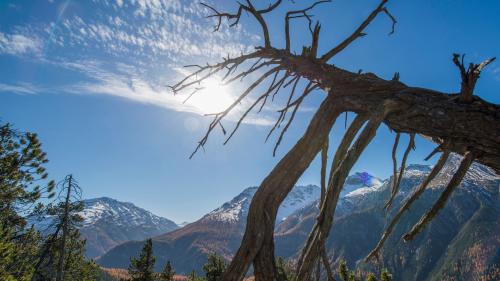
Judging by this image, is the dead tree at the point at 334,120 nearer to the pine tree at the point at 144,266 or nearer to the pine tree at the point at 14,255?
the pine tree at the point at 14,255

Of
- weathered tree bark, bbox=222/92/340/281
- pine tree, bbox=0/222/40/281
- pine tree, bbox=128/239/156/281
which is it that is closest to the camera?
weathered tree bark, bbox=222/92/340/281

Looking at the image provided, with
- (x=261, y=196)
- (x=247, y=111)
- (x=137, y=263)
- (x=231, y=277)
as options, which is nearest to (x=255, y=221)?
(x=261, y=196)

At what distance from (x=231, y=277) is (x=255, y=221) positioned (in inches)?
17.3

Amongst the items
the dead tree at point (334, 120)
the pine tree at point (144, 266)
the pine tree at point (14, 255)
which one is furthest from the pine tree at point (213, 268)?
the dead tree at point (334, 120)

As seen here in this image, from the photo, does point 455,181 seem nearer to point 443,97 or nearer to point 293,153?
point 443,97

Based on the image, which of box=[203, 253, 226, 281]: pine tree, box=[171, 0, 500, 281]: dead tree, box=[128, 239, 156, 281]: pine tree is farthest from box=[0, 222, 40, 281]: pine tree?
box=[203, 253, 226, 281]: pine tree

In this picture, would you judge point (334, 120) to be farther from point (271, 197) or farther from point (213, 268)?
Result: point (213, 268)

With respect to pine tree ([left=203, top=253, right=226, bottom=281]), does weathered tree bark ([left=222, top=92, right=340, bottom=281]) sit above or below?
below

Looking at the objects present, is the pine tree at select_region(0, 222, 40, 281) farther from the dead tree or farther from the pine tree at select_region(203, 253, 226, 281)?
the pine tree at select_region(203, 253, 226, 281)

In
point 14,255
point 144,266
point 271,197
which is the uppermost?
point 144,266

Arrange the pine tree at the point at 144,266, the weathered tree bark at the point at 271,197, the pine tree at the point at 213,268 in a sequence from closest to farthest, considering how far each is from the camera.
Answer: the weathered tree bark at the point at 271,197 → the pine tree at the point at 144,266 → the pine tree at the point at 213,268

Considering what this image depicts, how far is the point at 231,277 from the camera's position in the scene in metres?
2.12

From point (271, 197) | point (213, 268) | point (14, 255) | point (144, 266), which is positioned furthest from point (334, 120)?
point (213, 268)

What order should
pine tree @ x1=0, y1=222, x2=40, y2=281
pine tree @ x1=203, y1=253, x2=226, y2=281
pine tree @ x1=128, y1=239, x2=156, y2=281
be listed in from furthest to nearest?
pine tree @ x1=203, y1=253, x2=226, y2=281 → pine tree @ x1=128, y1=239, x2=156, y2=281 → pine tree @ x1=0, y1=222, x2=40, y2=281
